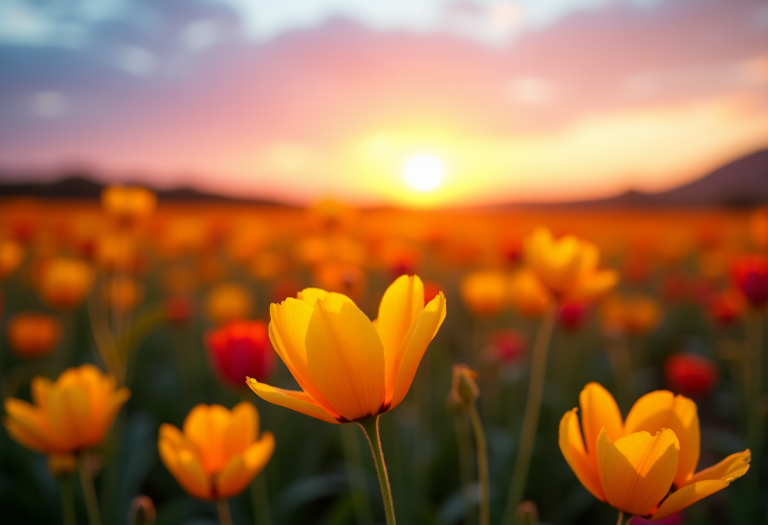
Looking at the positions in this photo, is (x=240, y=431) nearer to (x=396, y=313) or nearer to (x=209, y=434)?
(x=209, y=434)

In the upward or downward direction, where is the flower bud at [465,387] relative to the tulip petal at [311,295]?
downward

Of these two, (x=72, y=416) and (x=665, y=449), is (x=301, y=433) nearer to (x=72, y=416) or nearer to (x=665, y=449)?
(x=72, y=416)

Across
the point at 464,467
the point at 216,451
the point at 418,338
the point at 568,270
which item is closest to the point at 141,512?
the point at 216,451

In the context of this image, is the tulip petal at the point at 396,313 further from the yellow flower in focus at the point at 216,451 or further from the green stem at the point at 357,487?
the green stem at the point at 357,487

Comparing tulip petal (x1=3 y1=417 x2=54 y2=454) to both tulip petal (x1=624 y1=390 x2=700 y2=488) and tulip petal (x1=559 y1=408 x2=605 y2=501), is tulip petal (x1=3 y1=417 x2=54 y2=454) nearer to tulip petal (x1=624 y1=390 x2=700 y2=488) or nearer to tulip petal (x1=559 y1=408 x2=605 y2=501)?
tulip petal (x1=559 y1=408 x2=605 y2=501)

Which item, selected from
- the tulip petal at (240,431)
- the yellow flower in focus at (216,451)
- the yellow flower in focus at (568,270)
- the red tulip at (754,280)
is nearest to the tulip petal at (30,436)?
the yellow flower in focus at (216,451)

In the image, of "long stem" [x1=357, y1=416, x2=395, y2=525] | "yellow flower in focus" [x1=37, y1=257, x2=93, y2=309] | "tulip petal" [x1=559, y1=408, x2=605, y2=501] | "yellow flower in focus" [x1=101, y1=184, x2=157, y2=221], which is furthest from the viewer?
"yellow flower in focus" [x1=37, y1=257, x2=93, y2=309]

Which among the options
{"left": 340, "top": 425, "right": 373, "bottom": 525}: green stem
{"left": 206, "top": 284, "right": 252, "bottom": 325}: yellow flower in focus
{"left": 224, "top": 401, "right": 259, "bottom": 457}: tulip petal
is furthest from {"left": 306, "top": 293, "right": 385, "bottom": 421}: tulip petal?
{"left": 206, "top": 284, "right": 252, "bottom": 325}: yellow flower in focus
